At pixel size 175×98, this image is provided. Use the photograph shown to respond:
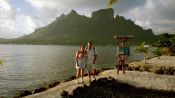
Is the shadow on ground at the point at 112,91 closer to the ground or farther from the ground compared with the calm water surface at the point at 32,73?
farther from the ground

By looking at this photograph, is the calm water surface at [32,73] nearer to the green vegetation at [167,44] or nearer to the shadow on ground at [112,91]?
the shadow on ground at [112,91]

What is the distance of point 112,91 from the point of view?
73.8 feet

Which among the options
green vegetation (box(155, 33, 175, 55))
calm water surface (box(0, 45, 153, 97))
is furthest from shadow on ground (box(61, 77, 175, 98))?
green vegetation (box(155, 33, 175, 55))

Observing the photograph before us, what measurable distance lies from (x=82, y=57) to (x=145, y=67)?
32.6ft

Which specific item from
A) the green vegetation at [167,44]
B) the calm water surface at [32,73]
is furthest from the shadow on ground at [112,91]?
the green vegetation at [167,44]

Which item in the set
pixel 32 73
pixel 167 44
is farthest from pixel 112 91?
pixel 32 73

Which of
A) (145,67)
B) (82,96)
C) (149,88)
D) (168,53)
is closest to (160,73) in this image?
(145,67)

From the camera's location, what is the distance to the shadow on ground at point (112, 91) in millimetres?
21531

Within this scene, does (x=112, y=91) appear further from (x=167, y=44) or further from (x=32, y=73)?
(x=32, y=73)

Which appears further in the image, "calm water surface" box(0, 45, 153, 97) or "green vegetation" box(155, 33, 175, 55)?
"green vegetation" box(155, 33, 175, 55)

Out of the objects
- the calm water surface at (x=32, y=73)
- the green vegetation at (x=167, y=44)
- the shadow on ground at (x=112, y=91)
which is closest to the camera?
the shadow on ground at (x=112, y=91)

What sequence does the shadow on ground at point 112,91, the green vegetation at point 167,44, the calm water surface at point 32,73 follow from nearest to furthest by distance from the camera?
the shadow on ground at point 112,91
the calm water surface at point 32,73
the green vegetation at point 167,44

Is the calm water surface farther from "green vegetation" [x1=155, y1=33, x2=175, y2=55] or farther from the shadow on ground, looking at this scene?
"green vegetation" [x1=155, y1=33, x2=175, y2=55]

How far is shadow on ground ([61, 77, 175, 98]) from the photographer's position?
21.5m
